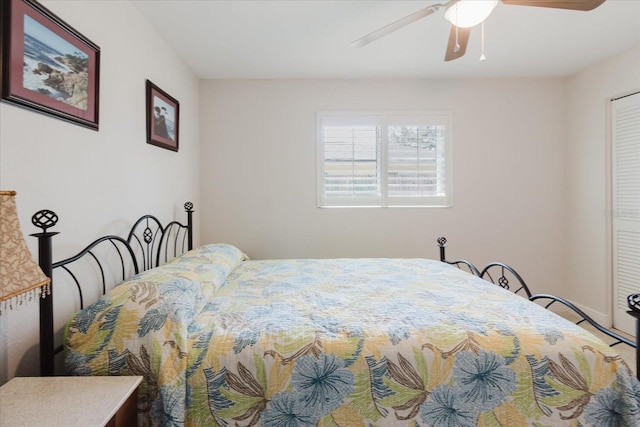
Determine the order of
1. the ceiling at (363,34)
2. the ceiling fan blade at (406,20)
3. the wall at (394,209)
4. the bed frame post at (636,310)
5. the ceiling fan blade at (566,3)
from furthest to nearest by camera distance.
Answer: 1. the wall at (394,209)
2. the ceiling at (363,34)
3. the ceiling fan blade at (406,20)
4. the ceiling fan blade at (566,3)
5. the bed frame post at (636,310)

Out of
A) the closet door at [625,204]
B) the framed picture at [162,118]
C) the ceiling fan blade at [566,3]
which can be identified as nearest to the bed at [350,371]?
the framed picture at [162,118]

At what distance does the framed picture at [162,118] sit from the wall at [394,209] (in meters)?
0.66

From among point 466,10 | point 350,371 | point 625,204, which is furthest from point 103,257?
point 625,204

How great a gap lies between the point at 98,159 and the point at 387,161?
2.58 meters

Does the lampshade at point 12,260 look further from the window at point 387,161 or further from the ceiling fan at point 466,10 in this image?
the window at point 387,161

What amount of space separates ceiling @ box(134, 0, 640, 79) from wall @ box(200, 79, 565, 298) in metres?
0.20

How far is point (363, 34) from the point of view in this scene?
2.38 meters

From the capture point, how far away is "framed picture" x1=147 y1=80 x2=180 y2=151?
2146 mm

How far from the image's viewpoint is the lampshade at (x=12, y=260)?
69 cm

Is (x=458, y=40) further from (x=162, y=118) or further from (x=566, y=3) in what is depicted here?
(x=162, y=118)

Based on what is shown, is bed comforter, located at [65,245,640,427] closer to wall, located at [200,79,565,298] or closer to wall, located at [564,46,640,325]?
wall, located at [200,79,565,298]

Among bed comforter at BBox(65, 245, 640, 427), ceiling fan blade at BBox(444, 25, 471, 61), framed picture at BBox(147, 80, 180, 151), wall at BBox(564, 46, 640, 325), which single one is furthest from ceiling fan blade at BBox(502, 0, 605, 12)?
framed picture at BBox(147, 80, 180, 151)

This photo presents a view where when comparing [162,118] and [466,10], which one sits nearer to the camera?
[466,10]

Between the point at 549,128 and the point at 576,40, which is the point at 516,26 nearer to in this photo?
the point at 576,40
